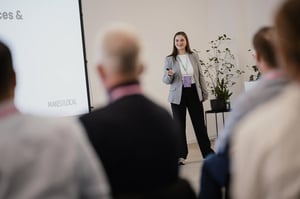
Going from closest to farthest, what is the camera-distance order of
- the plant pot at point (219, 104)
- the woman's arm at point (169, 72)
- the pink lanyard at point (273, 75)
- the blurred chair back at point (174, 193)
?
the blurred chair back at point (174, 193)
the pink lanyard at point (273, 75)
the woman's arm at point (169, 72)
the plant pot at point (219, 104)

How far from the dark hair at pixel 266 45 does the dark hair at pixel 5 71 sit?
1065mm

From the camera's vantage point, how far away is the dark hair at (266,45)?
1.81 meters

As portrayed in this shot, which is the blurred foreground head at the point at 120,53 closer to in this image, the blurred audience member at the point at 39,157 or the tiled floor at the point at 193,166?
the blurred audience member at the point at 39,157

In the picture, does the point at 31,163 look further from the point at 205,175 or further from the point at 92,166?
the point at 205,175

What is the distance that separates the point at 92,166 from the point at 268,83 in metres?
0.86

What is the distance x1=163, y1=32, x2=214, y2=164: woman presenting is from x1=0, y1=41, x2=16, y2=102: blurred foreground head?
3.76 m

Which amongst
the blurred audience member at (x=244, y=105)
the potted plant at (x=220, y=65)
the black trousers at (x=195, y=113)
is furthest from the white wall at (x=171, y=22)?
the blurred audience member at (x=244, y=105)

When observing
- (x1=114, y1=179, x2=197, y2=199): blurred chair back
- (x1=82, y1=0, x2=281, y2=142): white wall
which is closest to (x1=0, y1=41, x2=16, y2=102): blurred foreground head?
(x1=114, y1=179, x2=197, y2=199): blurred chair back

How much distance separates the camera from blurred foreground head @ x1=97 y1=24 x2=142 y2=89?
151 centimetres

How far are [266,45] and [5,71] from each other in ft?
3.61

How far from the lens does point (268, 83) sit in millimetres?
1740

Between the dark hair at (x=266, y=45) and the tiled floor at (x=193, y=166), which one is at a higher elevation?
the dark hair at (x=266, y=45)

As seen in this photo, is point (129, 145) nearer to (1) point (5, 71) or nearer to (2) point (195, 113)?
(1) point (5, 71)

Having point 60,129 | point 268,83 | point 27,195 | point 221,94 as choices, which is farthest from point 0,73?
point 221,94
